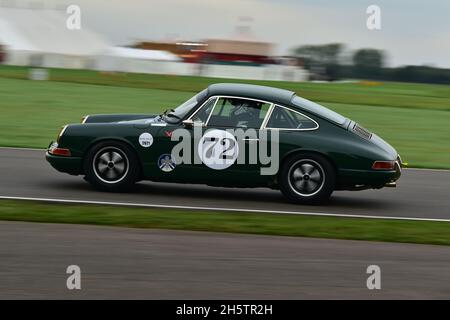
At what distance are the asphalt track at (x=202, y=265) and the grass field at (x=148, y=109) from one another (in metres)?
7.86

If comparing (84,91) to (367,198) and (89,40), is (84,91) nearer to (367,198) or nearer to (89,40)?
(367,198)

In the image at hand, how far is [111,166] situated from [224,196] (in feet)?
5.17

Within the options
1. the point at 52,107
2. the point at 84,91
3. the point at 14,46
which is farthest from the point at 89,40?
the point at 52,107

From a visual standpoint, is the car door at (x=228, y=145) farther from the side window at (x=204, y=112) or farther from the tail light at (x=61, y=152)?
the tail light at (x=61, y=152)

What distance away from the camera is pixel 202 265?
24.4ft

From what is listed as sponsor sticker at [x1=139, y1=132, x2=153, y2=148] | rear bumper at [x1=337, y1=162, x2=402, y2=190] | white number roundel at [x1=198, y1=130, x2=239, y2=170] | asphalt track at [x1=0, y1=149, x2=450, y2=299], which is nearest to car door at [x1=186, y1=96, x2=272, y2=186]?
white number roundel at [x1=198, y1=130, x2=239, y2=170]

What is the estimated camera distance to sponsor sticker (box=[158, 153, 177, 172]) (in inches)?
429

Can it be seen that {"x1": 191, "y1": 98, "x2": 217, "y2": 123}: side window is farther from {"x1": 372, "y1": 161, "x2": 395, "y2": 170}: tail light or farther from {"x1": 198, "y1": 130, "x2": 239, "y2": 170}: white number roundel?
{"x1": 372, "y1": 161, "x2": 395, "y2": 170}: tail light

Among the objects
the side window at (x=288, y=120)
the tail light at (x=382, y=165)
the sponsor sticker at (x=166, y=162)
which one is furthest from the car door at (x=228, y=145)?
the tail light at (x=382, y=165)

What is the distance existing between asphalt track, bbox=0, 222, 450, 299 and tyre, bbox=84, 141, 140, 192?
214 cm

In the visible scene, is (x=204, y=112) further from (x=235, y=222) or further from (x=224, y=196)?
(x=235, y=222)

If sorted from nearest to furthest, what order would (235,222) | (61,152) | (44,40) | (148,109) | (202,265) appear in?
(202,265) < (235,222) < (61,152) < (148,109) < (44,40)

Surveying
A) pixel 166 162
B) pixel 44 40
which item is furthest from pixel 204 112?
pixel 44 40

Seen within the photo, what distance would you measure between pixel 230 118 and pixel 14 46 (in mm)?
61463
